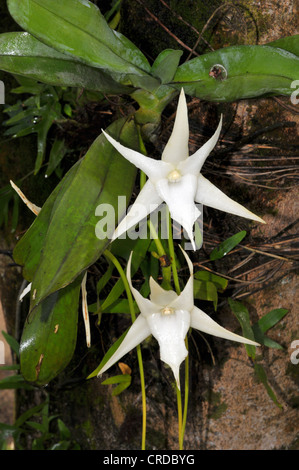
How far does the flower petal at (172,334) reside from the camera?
65 cm

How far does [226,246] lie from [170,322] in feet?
0.89

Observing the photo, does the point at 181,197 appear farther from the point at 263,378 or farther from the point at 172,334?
the point at 263,378

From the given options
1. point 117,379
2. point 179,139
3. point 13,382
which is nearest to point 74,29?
point 179,139

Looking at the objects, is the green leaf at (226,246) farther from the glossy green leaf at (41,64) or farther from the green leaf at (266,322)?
the glossy green leaf at (41,64)

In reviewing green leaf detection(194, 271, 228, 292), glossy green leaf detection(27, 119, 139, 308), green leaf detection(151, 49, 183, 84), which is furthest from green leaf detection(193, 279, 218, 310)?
green leaf detection(151, 49, 183, 84)

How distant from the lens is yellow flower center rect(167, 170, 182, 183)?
65 centimetres

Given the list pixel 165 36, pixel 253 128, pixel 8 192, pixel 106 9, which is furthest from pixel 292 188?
pixel 8 192

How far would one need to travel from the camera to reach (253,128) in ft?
2.80

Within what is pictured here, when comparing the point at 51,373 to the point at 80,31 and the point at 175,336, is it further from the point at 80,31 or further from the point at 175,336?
the point at 80,31

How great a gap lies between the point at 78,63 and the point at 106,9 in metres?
0.30

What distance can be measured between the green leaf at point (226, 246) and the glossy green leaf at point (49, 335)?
0.27 m

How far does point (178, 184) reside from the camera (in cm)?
65

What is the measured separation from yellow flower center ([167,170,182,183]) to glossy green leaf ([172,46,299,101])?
0.45ft

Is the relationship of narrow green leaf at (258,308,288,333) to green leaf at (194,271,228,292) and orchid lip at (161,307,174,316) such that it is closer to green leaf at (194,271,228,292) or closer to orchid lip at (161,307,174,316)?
green leaf at (194,271,228,292)
